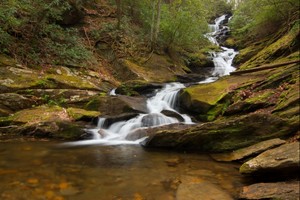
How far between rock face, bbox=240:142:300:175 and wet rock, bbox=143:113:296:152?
1.30 m

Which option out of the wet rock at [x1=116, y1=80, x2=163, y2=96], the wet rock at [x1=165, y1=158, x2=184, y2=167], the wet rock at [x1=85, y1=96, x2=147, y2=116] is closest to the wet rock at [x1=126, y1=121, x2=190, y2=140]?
the wet rock at [x1=85, y1=96, x2=147, y2=116]

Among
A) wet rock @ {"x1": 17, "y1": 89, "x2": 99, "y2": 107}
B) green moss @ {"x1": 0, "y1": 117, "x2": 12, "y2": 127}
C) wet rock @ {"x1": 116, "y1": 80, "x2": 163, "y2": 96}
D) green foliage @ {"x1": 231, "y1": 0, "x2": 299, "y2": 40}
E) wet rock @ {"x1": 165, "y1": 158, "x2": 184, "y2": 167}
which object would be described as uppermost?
green foliage @ {"x1": 231, "y1": 0, "x2": 299, "y2": 40}

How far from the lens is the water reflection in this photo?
4.69m

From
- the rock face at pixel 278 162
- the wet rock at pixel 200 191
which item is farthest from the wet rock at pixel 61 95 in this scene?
the rock face at pixel 278 162

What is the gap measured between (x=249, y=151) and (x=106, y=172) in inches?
123

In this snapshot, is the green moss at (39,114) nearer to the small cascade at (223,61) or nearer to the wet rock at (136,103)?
the wet rock at (136,103)

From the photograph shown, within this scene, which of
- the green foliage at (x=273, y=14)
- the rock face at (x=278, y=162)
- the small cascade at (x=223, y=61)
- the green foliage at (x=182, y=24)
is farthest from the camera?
the small cascade at (x=223, y=61)

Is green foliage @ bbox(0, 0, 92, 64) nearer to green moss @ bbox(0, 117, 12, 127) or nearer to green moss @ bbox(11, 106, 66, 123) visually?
green moss @ bbox(11, 106, 66, 123)

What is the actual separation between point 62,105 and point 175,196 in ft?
24.1

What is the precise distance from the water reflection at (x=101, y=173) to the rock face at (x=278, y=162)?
0.41m

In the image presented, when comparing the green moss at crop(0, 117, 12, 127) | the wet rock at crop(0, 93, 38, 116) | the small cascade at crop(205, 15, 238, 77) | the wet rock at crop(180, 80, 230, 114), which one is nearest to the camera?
the green moss at crop(0, 117, 12, 127)

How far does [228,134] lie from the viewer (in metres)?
6.95

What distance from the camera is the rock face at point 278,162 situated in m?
4.40

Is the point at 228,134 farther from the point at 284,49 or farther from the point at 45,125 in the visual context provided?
the point at 284,49
